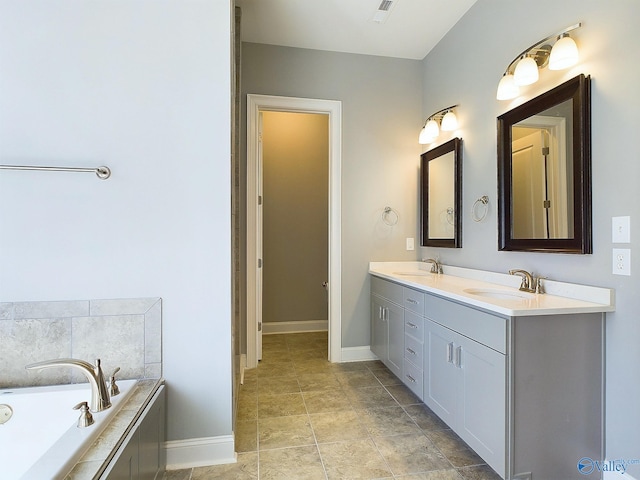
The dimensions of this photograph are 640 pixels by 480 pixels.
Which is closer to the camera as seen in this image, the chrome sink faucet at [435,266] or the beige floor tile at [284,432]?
the beige floor tile at [284,432]

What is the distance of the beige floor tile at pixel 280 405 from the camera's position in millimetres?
2145

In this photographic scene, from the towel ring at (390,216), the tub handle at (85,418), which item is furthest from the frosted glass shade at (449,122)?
the tub handle at (85,418)

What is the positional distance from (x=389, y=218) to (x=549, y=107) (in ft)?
5.09

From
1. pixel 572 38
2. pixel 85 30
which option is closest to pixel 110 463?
pixel 85 30

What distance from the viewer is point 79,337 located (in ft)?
5.10

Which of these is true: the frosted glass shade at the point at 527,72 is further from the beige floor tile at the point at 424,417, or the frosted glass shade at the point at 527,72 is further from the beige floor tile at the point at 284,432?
the beige floor tile at the point at 284,432

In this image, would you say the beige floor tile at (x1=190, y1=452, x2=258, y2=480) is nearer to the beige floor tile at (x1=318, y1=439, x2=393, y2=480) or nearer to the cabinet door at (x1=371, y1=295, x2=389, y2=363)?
the beige floor tile at (x1=318, y1=439, x2=393, y2=480)

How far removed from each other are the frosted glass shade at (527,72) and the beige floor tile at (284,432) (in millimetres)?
2343

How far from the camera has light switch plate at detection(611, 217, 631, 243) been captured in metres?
1.40

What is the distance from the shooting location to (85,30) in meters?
1.57

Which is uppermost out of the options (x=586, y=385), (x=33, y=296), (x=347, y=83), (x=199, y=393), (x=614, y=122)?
(x=347, y=83)

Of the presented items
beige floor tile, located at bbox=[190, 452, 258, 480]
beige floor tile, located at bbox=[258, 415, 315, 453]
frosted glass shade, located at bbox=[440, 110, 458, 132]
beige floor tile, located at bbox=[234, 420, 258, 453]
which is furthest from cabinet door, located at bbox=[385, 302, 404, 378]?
frosted glass shade, located at bbox=[440, 110, 458, 132]

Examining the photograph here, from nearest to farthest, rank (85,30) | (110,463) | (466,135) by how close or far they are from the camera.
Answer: (110,463) < (85,30) < (466,135)

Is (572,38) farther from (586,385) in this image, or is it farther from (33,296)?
(33,296)
